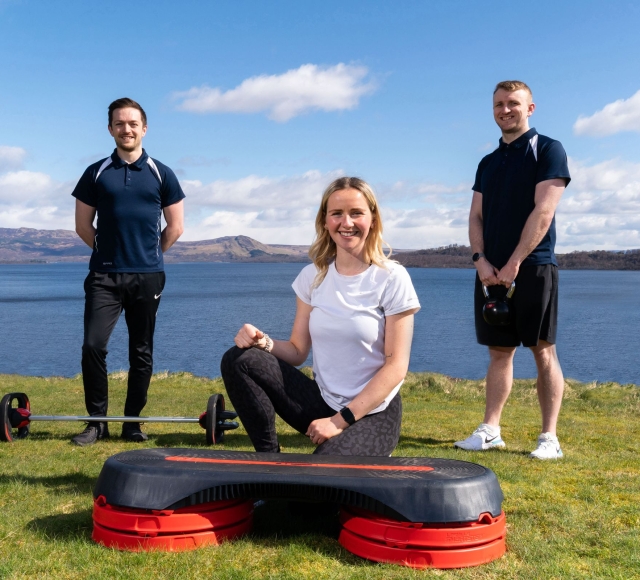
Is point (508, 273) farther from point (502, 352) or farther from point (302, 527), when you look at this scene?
point (302, 527)

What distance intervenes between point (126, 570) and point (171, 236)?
11.7ft

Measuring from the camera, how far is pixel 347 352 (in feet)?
12.1

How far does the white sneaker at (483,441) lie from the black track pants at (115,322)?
8.50 feet

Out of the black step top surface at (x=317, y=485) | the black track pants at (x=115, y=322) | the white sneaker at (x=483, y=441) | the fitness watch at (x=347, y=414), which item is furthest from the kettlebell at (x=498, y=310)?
the black track pants at (x=115, y=322)

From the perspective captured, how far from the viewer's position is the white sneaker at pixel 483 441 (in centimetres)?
527

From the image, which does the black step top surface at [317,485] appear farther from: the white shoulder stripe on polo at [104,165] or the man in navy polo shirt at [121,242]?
the white shoulder stripe on polo at [104,165]

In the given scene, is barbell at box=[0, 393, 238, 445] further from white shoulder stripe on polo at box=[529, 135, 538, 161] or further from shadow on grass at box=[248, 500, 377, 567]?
white shoulder stripe on polo at box=[529, 135, 538, 161]

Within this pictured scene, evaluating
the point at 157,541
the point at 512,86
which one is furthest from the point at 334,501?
the point at 512,86

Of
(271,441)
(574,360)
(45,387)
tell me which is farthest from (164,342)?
(271,441)

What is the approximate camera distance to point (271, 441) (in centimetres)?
376

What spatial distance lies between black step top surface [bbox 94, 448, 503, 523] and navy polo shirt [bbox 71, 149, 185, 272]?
2.59m

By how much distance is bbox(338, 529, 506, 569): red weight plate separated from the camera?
2832 millimetres

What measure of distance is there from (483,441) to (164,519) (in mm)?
3045

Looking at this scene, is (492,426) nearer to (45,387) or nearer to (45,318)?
(45,387)
